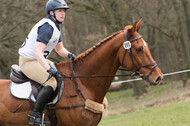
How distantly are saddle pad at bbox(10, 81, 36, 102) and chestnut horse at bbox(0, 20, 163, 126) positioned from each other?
0.29ft

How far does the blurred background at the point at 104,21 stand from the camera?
15.7m

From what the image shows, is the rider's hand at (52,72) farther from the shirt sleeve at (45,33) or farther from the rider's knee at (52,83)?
the shirt sleeve at (45,33)

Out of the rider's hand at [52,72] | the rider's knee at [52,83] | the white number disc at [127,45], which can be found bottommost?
the rider's knee at [52,83]

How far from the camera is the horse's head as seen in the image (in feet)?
15.8

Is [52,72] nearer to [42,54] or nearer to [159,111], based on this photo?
[42,54]

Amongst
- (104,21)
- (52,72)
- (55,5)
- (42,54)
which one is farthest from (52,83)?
(104,21)

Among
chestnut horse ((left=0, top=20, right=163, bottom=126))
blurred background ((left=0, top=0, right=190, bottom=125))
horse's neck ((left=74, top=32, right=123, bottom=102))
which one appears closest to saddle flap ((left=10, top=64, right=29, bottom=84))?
chestnut horse ((left=0, top=20, right=163, bottom=126))

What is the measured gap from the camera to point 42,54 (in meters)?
4.89

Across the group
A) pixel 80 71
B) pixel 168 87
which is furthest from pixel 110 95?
pixel 80 71

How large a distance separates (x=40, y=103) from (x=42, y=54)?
81cm

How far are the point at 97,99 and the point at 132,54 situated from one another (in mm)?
980

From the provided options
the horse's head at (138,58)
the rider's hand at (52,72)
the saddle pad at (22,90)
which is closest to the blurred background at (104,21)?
the saddle pad at (22,90)

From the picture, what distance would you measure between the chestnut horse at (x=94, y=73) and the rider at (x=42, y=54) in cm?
25

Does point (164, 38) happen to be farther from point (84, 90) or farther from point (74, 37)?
point (84, 90)
